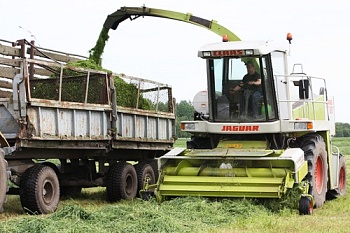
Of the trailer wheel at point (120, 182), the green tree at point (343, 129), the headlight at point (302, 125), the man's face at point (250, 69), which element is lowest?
the trailer wheel at point (120, 182)

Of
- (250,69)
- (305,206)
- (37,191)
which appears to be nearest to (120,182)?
(37,191)

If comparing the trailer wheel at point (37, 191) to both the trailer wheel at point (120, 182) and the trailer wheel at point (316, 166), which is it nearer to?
the trailer wheel at point (120, 182)

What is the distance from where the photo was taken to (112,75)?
13469mm

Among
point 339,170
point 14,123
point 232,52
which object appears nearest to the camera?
point 14,123

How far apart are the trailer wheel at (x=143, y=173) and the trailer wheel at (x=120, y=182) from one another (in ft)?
0.81

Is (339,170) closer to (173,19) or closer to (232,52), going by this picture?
(232,52)

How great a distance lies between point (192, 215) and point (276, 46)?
3.82 m

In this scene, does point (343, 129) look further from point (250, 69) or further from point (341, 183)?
point (250, 69)

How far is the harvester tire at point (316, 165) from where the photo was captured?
11625 mm

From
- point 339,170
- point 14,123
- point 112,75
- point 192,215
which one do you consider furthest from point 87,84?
point 339,170

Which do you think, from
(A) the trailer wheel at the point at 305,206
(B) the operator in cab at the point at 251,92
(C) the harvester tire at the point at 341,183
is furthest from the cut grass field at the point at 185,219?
(C) the harvester tire at the point at 341,183

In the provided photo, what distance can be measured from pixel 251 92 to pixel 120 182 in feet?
10.5

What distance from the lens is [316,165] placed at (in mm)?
12305

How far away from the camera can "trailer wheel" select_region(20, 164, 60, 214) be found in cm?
1105
